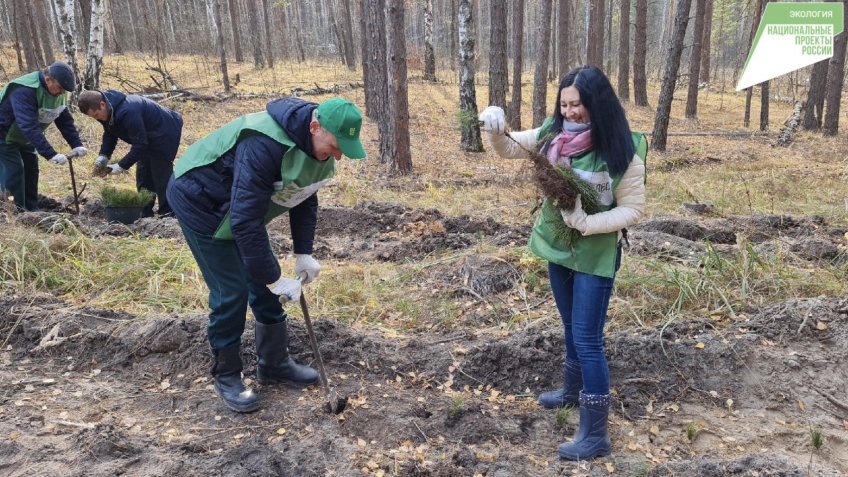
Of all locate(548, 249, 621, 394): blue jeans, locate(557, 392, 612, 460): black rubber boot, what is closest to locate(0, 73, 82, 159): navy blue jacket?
locate(548, 249, 621, 394): blue jeans

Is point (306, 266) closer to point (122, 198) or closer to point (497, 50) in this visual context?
point (122, 198)

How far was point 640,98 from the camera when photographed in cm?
1814

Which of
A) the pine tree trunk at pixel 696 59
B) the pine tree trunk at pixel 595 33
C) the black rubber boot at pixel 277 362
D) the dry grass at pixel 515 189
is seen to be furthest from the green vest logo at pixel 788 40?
the black rubber boot at pixel 277 362

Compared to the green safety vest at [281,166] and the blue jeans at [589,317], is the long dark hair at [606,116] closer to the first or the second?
the blue jeans at [589,317]

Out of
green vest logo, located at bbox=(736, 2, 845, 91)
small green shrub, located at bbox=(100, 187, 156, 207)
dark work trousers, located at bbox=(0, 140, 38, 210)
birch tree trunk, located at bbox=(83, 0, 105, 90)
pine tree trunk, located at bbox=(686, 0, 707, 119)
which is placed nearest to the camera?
dark work trousers, located at bbox=(0, 140, 38, 210)

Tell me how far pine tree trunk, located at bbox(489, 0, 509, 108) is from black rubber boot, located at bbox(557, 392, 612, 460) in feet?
29.1

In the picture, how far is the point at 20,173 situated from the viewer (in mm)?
6141

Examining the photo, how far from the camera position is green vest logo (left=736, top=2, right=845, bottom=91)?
30.8 ft

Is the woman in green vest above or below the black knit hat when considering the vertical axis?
below

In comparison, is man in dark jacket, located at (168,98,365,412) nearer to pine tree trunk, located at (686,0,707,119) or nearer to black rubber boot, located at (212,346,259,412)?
black rubber boot, located at (212,346,259,412)

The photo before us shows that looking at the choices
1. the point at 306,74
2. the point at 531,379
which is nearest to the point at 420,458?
the point at 531,379

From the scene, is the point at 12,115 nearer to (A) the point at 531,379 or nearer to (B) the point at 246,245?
(B) the point at 246,245

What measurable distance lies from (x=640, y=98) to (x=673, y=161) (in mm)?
8596

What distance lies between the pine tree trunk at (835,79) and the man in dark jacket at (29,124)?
14.6m
